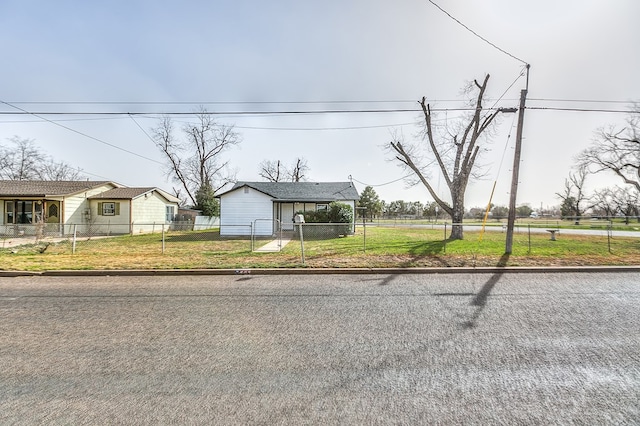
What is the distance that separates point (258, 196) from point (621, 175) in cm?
4030

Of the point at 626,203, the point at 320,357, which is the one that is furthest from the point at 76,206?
the point at 626,203

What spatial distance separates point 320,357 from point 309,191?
21.6 metres

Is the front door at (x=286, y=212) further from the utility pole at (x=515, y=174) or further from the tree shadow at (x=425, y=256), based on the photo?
the utility pole at (x=515, y=174)

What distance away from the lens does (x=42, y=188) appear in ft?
73.5

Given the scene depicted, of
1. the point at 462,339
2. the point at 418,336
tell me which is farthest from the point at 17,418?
the point at 462,339

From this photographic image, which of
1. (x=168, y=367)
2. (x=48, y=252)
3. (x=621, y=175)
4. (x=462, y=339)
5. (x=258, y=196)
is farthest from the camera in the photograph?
(x=621, y=175)

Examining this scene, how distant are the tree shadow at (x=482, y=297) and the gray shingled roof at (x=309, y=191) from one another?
1491cm

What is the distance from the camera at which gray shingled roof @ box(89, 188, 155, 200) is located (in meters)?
23.7

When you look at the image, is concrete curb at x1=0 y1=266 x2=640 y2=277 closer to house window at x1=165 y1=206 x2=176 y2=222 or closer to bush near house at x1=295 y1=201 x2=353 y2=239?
bush near house at x1=295 y1=201 x2=353 y2=239

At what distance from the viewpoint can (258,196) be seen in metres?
21.6

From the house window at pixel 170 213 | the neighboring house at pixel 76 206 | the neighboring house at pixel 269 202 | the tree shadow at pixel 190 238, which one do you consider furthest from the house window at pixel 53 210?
the neighboring house at pixel 269 202

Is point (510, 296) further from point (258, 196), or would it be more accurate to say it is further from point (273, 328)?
point (258, 196)

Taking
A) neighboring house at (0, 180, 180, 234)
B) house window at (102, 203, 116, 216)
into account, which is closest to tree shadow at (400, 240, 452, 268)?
neighboring house at (0, 180, 180, 234)

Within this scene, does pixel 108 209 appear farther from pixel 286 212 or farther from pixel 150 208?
pixel 286 212
